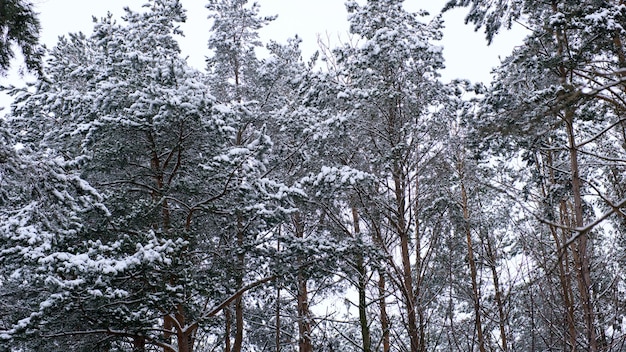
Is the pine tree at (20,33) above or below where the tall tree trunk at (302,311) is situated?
above

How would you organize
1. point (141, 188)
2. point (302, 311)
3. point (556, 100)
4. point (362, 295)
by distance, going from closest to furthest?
point (556, 100), point (141, 188), point (362, 295), point (302, 311)

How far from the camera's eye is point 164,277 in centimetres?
926

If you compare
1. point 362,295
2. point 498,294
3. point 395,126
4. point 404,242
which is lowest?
point 498,294

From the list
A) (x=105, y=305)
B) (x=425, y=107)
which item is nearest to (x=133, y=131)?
(x=105, y=305)

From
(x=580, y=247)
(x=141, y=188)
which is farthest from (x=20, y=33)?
(x=580, y=247)

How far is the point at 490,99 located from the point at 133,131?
6.68 meters

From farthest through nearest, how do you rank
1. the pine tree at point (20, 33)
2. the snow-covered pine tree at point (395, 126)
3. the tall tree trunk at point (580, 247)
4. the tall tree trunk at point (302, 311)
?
the tall tree trunk at point (302, 311), the snow-covered pine tree at point (395, 126), the tall tree trunk at point (580, 247), the pine tree at point (20, 33)

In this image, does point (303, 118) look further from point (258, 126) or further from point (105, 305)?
point (105, 305)

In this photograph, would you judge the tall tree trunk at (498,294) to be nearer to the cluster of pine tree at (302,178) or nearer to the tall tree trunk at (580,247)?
the cluster of pine tree at (302,178)

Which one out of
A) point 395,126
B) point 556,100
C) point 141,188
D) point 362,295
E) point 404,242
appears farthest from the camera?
point 362,295

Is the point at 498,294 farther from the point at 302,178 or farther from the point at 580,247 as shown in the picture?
the point at 302,178

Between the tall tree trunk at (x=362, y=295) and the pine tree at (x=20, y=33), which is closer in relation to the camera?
the pine tree at (x=20, y=33)

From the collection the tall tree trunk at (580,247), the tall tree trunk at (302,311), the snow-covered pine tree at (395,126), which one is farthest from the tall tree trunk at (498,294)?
the tall tree trunk at (302,311)

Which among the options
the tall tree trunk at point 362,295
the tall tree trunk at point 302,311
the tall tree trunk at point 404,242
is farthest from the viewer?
the tall tree trunk at point 302,311
